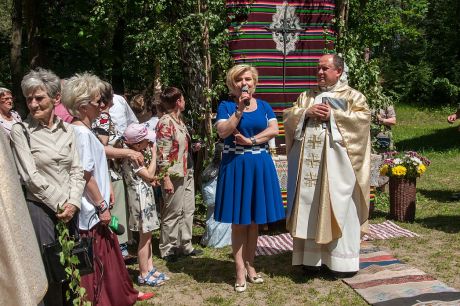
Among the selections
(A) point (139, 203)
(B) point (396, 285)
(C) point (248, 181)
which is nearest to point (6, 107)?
(A) point (139, 203)

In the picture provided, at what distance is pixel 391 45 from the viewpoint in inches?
874

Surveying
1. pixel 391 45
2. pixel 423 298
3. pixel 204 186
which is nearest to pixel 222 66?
pixel 204 186

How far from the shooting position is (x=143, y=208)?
201 inches

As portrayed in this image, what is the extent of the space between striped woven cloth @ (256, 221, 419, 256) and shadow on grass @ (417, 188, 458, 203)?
1.80m

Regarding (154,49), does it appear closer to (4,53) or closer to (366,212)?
(366,212)

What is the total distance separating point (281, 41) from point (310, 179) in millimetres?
2938

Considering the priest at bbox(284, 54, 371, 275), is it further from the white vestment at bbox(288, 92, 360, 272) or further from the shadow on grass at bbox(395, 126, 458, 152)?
the shadow on grass at bbox(395, 126, 458, 152)

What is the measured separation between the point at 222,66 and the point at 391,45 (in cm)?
1644

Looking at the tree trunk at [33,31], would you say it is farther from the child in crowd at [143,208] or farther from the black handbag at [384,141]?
the child in crowd at [143,208]

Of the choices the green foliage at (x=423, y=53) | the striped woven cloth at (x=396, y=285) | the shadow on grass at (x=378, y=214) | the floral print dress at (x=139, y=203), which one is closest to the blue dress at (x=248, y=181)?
the floral print dress at (x=139, y=203)

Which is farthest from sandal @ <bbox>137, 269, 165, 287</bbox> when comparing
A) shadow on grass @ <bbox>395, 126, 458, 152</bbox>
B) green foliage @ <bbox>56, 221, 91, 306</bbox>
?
shadow on grass @ <bbox>395, 126, 458, 152</bbox>

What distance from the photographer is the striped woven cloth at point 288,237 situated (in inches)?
242

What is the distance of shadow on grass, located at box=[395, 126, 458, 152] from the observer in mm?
14703

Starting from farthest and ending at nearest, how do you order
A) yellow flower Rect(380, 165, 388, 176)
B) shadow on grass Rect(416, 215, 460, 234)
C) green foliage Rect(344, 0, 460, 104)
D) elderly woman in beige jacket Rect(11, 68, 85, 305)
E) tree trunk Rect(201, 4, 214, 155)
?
green foliage Rect(344, 0, 460, 104), yellow flower Rect(380, 165, 388, 176), tree trunk Rect(201, 4, 214, 155), shadow on grass Rect(416, 215, 460, 234), elderly woman in beige jacket Rect(11, 68, 85, 305)
